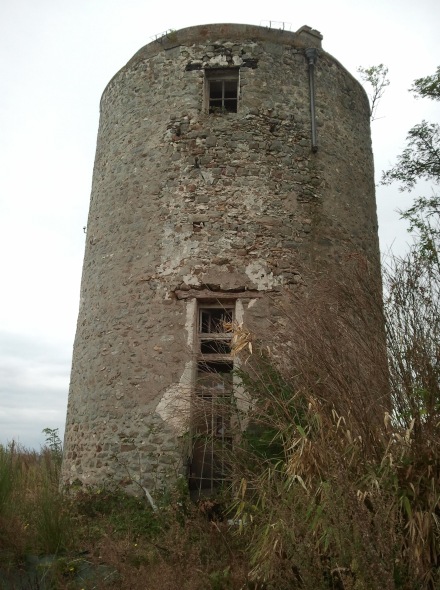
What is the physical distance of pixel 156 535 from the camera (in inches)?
237

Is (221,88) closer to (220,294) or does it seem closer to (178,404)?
(220,294)

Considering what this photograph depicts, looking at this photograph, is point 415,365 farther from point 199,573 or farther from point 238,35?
point 238,35

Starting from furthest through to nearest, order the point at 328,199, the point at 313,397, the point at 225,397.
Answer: the point at 328,199
the point at 225,397
the point at 313,397

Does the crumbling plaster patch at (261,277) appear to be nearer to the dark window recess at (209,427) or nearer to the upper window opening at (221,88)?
the dark window recess at (209,427)

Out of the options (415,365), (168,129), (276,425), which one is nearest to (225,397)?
(276,425)

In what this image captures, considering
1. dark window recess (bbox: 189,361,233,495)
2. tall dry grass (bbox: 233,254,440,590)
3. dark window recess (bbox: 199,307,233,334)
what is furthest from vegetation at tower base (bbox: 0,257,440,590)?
dark window recess (bbox: 199,307,233,334)

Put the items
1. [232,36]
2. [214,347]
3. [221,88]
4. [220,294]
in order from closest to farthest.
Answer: [220,294] < [214,347] < [232,36] < [221,88]

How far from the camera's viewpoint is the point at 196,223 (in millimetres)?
7844

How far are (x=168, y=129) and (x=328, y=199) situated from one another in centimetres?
252

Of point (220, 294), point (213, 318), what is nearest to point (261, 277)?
point (220, 294)

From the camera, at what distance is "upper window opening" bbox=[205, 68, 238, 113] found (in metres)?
8.68

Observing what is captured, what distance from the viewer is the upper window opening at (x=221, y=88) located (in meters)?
8.68

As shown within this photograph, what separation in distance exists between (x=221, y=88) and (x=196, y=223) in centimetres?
239

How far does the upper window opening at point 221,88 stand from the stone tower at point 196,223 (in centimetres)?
2
